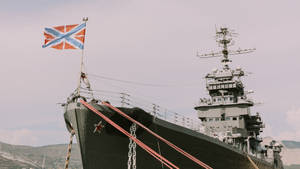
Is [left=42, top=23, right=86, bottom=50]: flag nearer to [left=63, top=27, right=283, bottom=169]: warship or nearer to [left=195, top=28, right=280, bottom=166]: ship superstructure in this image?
[left=63, top=27, right=283, bottom=169]: warship

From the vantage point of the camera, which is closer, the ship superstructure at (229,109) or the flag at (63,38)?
the flag at (63,38)

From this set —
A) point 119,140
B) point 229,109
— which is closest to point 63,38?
point 119,140

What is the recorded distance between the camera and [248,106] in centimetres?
2417

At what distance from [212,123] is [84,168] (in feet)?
44.5

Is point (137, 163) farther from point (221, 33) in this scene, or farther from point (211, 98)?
point (221, 33)

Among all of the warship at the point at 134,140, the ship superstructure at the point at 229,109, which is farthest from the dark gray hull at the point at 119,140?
the ship superstructure at the point at 229,109

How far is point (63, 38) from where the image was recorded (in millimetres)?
11930

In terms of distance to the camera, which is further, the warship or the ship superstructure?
the ship superstructure

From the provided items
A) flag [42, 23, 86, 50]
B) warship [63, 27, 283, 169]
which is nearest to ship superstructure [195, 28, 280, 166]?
warship [63, 27, 283, 169]

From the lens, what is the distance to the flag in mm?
11914

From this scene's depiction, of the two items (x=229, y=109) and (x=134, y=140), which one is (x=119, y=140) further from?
(x=229, y=109)

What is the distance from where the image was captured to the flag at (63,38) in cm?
1191

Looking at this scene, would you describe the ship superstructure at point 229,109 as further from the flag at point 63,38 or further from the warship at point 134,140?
the flag at point 63,38

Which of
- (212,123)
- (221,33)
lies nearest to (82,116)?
(212,123)
